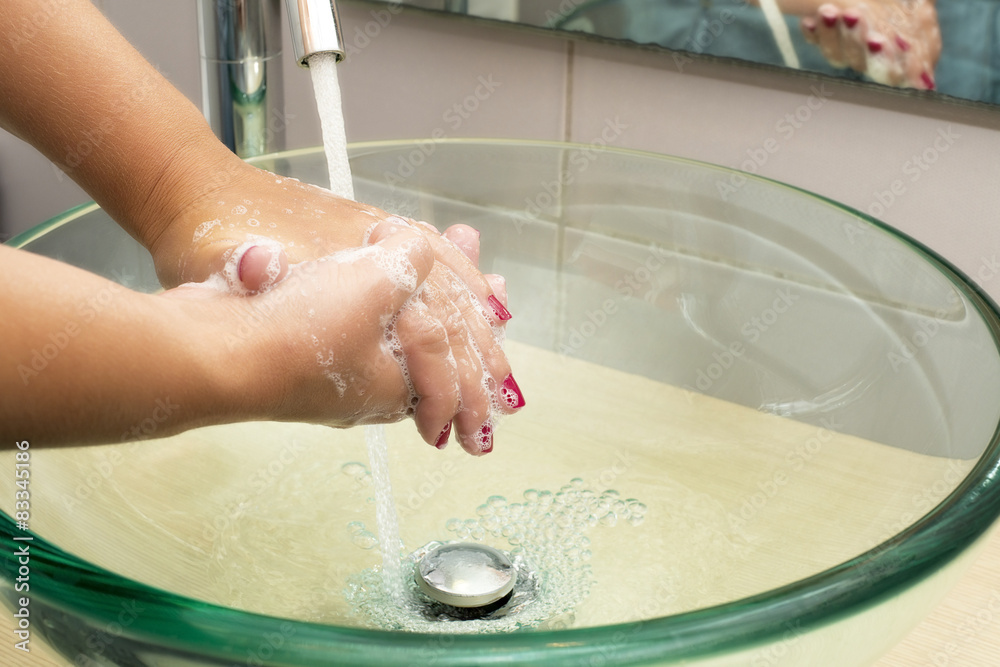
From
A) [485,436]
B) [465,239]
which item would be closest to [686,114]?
[465,239]

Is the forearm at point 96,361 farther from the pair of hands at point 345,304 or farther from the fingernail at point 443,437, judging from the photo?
the fingernail at point 443,437

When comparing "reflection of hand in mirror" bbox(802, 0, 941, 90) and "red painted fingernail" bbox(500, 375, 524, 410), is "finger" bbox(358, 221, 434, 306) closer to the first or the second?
"red painted fingernail" bbox(500, 375, 524, 410)

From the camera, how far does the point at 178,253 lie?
16.2 inches

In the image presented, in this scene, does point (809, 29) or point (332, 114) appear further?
point (809, 29)

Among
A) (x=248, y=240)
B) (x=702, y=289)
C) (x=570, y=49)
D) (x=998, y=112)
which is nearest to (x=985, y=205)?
(x=998, y=112)

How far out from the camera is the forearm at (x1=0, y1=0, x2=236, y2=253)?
0.43 meters

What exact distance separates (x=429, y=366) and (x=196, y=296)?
0.09m

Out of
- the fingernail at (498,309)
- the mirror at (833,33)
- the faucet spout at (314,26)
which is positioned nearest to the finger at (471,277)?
the fingernail at (498,309)

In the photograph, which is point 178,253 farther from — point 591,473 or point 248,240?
point 591,473

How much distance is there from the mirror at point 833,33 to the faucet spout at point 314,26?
318mm

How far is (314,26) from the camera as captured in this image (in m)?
0.36

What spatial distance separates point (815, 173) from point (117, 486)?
1.51ft

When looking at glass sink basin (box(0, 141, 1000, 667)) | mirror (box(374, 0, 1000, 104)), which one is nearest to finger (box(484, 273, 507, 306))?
glass sink basin (box(0, 141, 1000, 667))

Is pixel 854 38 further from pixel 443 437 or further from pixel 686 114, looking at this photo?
pixel 443 437
